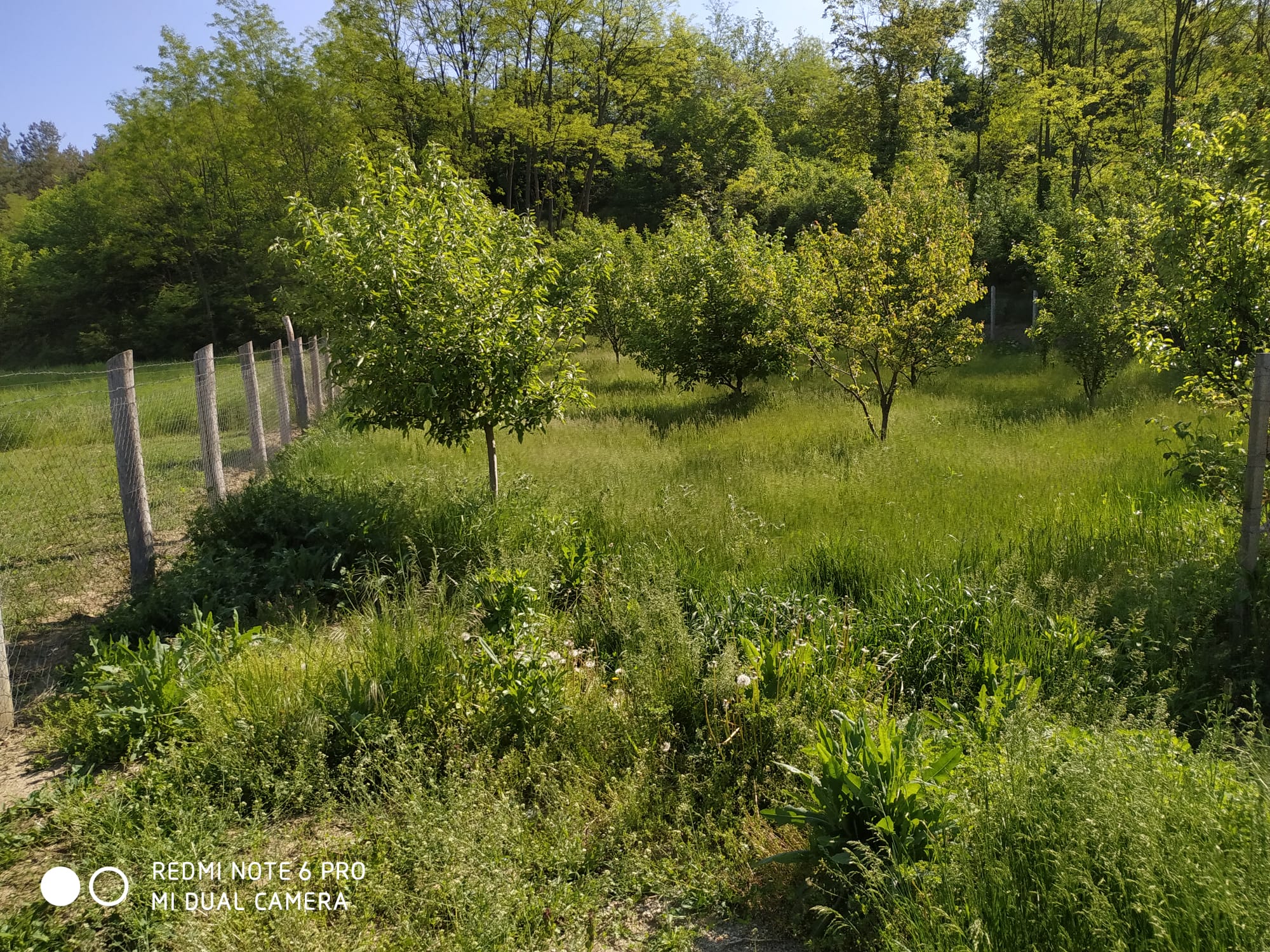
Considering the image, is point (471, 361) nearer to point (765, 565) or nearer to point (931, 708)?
point (765, 565)

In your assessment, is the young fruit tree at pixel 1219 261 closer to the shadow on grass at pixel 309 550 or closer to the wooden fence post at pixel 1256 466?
the wooden fence post at pixel 1256 466

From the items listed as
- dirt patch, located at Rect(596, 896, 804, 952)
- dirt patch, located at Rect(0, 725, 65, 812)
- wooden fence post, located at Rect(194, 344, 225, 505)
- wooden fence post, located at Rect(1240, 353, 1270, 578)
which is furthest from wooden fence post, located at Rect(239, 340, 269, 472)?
wooden fence post, located at Rect(1240, 353, 1270, 578)

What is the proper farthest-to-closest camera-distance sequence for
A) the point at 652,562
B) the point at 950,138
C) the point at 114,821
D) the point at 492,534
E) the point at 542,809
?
the point at 950,138, the point at 492,534, the point at 652,562, the point at 542,809, the point at 114,821

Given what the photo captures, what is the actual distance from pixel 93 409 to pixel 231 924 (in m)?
5.78

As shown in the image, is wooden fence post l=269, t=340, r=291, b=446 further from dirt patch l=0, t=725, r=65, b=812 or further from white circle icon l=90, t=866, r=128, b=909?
white circle icon l=90, t=866, r=128, b=909

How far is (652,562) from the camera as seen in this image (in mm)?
5621

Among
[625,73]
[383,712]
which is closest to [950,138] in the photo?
[625,73]

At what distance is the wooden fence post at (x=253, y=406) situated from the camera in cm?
890

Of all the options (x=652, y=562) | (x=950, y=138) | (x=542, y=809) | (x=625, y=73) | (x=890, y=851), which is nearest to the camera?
(x=890, y=851)

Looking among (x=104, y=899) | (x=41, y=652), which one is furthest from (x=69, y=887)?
(x=41, y=652)

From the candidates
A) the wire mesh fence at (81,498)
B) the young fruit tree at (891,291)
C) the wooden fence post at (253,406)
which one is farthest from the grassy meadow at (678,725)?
the young fruit tree at (891,291)

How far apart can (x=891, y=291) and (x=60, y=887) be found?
35.1ft

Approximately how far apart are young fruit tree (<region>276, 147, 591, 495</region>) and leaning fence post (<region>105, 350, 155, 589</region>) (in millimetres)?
1611

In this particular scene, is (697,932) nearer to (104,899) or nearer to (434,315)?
(104,899)
